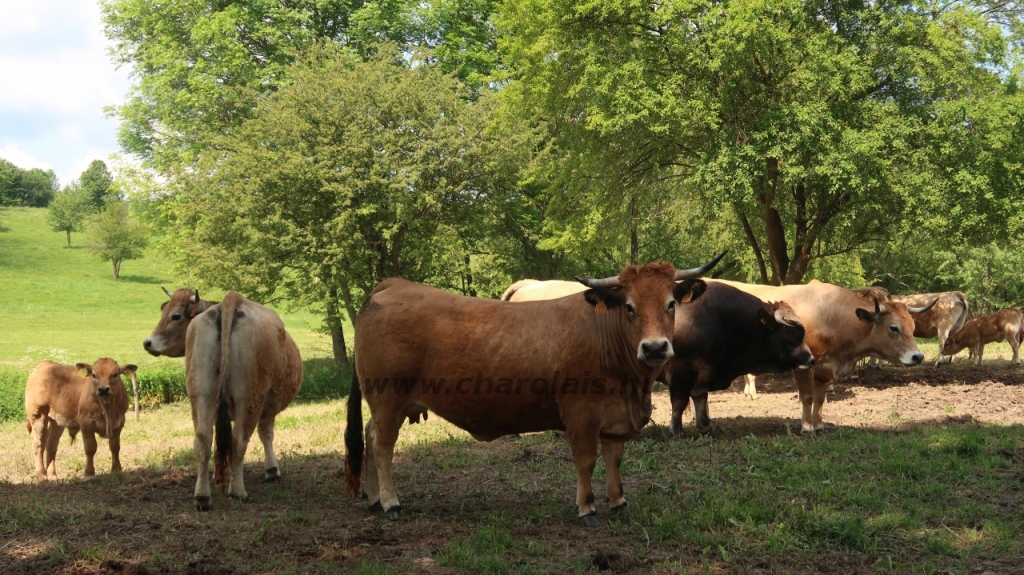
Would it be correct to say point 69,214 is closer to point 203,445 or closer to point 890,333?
point 203,445

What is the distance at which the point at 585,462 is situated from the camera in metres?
6.89

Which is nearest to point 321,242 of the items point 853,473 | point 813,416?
point 813,416

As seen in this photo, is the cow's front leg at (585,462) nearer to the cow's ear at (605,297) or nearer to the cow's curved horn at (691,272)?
the cow's ear at (605,297)

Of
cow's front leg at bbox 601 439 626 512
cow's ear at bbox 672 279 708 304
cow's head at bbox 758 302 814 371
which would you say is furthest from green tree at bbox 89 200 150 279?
cow's ear at bbox 672 279 708 304

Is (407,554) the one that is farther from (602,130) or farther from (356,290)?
(356,290)

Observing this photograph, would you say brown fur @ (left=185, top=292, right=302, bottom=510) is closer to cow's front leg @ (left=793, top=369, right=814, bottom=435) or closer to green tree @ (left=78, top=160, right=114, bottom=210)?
cow's front leg @ (left=793, top=369, right=814, bottom=435)

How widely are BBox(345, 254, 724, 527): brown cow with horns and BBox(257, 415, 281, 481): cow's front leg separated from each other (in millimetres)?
1972

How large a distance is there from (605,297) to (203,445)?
445 centimetres

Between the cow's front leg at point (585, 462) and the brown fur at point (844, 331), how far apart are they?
226 inches

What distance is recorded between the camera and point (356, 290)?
2658cm

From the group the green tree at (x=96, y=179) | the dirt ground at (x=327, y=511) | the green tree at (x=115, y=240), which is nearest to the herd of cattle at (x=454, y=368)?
the dirt ground at (x=327, y=511)

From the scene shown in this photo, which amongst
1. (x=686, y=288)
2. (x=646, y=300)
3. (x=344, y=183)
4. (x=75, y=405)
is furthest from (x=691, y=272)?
(x=344, y=183)

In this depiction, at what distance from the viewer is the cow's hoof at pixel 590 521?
677cm

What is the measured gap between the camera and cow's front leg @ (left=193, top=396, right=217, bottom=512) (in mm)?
7613
